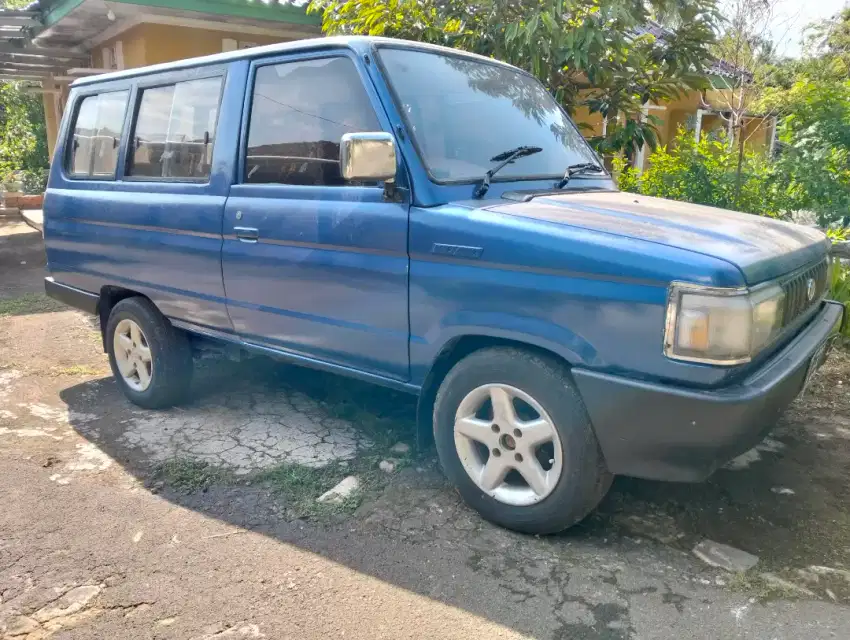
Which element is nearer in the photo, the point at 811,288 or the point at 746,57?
the point at 811,288

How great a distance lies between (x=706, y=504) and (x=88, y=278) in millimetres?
3942

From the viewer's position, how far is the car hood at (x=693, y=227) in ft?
8.23

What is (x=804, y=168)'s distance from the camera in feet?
21.6

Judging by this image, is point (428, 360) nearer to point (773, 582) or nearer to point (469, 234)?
point (469, 234)

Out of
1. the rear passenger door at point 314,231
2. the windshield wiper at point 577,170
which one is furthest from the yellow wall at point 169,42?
the windshield wiper at point 577,170

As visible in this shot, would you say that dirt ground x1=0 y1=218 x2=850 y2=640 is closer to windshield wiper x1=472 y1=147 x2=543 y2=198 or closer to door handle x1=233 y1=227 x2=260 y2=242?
door handle x1=233 y1=227 x2=260 y2=242

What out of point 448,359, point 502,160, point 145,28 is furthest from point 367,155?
point 145,28

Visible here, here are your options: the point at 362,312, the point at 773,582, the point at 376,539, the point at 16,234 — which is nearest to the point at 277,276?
the point at 362,312

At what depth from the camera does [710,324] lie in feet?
7.63

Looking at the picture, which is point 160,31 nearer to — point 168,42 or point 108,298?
point 168,42

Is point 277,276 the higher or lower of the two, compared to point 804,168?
lower

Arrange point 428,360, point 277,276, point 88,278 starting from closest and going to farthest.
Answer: point 428,360, point 277,276, point 88,278

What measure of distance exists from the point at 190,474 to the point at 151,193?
5.38ft

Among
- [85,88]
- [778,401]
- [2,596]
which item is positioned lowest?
[2,596]
